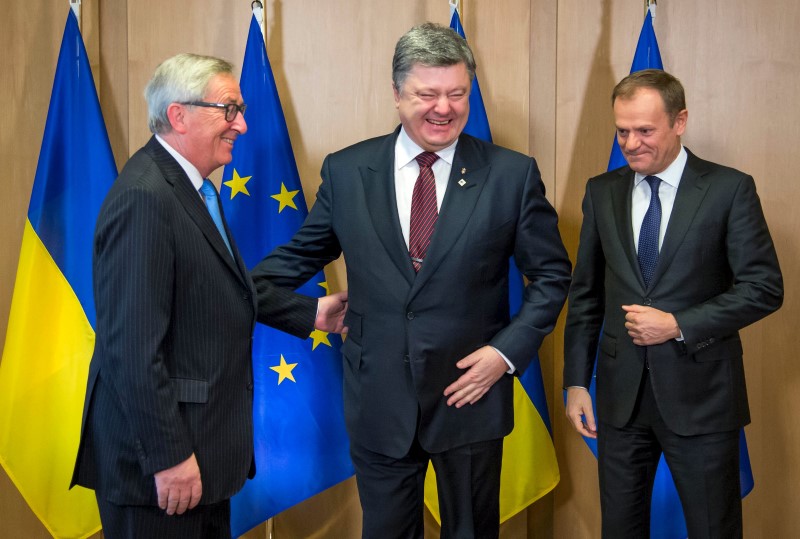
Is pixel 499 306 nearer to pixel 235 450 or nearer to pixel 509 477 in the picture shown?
pixel 235 450

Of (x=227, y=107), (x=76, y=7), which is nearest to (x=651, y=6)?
(x=227, y=107)

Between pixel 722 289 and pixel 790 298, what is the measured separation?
0.86 meters

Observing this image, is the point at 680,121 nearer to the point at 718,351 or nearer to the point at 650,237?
the point at 650,237

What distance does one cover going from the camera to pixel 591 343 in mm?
2576

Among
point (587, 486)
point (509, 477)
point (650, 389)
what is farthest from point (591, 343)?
point (587, 486)

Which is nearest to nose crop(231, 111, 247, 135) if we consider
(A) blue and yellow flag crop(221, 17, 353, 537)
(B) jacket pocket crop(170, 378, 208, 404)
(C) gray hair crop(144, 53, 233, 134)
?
(C) gray hair crop(144, 53, 233, 134)

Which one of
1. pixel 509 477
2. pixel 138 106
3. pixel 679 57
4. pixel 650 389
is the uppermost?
pixel 679 57

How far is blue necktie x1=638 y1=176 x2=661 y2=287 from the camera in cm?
240

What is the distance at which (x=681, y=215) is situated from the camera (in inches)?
93.3

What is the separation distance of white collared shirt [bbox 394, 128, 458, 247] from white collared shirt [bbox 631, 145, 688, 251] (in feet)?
2.00

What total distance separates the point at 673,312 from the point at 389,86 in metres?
1.47

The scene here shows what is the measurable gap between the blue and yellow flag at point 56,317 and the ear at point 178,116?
1.16 meters

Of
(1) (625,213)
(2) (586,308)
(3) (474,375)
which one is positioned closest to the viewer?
(3) (474,375)

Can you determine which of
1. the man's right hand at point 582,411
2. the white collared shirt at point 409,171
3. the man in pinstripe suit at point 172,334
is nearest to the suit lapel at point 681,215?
the man's right hand at point 582,411
